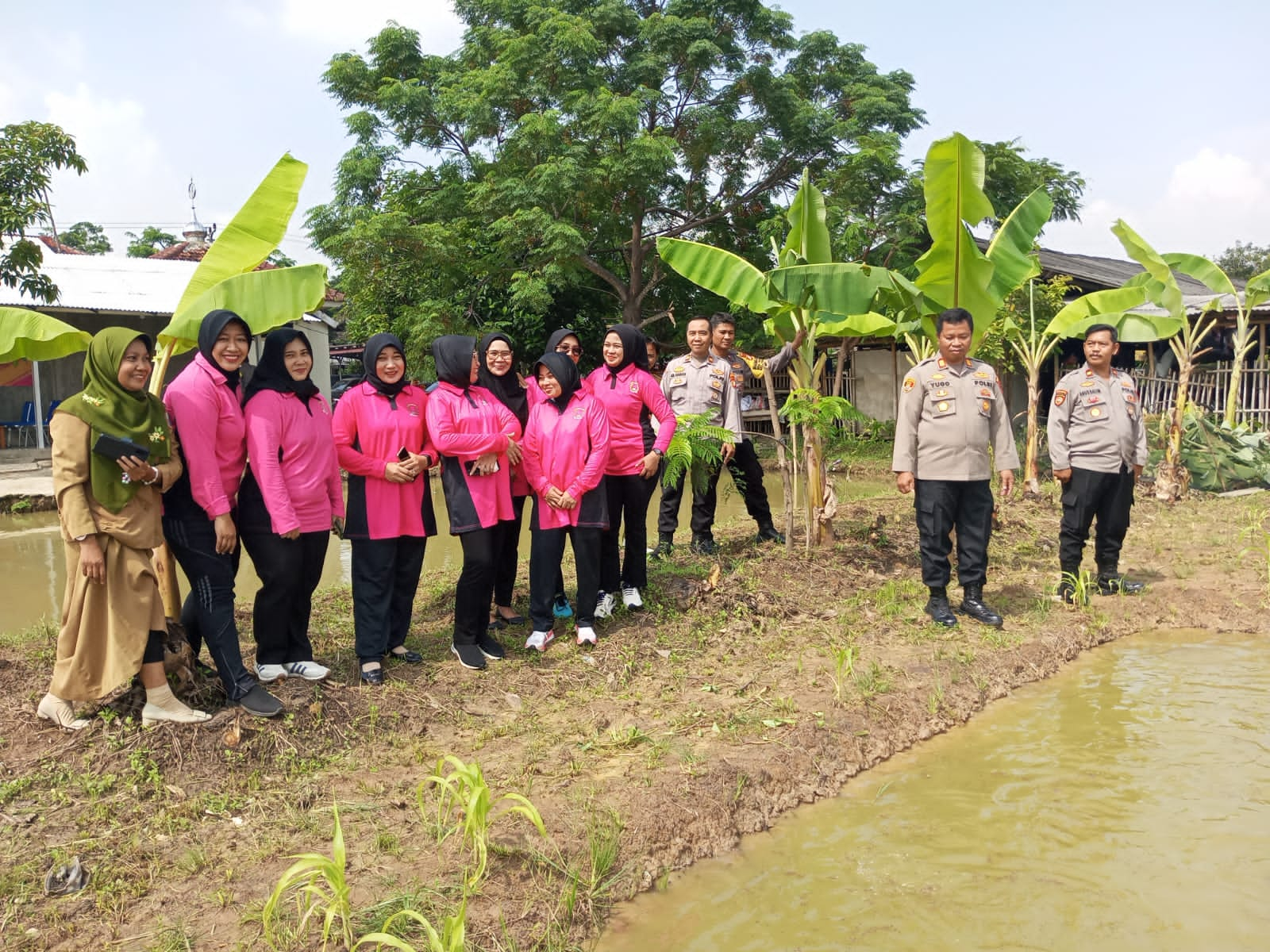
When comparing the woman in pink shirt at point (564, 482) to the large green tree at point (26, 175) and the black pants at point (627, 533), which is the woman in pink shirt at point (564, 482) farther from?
the large green tree at point (26, 175)

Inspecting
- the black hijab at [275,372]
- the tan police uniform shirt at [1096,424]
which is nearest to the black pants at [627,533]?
the black hijab at [275,372]

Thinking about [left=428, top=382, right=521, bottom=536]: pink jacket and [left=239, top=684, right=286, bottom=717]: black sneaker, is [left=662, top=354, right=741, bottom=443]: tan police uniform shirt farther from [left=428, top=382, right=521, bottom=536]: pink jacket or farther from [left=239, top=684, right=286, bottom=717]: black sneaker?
[left=239, top=684, right=286, bottom=717]: black sneaker

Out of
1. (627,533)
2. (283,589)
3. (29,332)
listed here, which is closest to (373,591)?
(283,589)

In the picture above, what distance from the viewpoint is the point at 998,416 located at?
5625mm

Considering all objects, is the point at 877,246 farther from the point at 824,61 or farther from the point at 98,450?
the point at 98,450

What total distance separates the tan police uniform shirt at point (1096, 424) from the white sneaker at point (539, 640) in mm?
3498

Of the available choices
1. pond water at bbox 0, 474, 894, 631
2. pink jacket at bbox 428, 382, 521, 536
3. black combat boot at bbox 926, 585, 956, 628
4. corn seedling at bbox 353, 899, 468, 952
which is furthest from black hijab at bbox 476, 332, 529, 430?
corn seedling at bbox 353, 899, 468, 952

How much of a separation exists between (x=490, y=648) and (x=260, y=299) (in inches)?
81.8

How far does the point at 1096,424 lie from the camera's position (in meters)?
6.07

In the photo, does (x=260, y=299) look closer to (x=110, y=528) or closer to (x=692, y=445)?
(x=110, y=528)

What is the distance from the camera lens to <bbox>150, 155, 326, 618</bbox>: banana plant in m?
4.37

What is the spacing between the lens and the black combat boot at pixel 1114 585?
6.33 m

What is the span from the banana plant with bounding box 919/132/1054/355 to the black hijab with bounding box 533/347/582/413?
261 centimetres

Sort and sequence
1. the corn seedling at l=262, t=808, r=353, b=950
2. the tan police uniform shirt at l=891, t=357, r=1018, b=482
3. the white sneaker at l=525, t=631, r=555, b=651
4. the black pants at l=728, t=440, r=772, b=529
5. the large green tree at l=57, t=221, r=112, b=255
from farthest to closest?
the large green tree at l=57, t=221, r=112, b=255, the black pants at l=728, t=440, r=772, b=529, the tan police uniform shirt at l=891, t=357, r=1018, b=482, the white sneaker at l=525, t=631, r=555, b=651, the corn seedling at l=262, t=808, r=353, b=950
